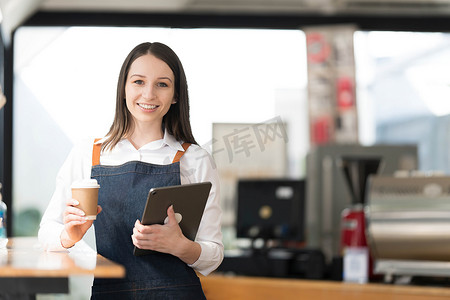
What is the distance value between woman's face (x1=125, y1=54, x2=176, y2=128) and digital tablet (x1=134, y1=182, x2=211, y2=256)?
0.23 meters

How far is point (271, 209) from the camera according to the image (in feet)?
13.3

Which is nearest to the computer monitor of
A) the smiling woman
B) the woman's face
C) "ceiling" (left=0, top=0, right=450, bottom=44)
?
the smiling woman

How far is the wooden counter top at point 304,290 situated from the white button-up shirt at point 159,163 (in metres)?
2.07

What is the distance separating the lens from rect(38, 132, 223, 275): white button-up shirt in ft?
5.20

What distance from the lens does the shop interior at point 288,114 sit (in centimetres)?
340

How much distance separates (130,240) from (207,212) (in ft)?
0.65

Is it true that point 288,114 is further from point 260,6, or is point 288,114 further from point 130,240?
point 130,240

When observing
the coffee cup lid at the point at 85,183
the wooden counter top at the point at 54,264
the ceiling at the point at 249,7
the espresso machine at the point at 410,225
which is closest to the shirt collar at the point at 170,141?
the coffee cup lid at the point at 85,183

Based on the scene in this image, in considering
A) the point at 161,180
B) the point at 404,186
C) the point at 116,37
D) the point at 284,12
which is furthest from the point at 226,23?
the point at 161,180

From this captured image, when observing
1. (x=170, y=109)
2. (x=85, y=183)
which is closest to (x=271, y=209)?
(x=170, y=109)

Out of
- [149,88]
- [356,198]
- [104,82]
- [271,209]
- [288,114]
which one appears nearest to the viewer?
[149,88]

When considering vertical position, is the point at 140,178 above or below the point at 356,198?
above

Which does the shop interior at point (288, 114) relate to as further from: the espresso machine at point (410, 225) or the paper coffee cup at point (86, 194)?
the paper coffee cup at point (86, 194)

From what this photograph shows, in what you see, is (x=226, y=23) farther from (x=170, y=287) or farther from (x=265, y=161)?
(x=170, y=287)
